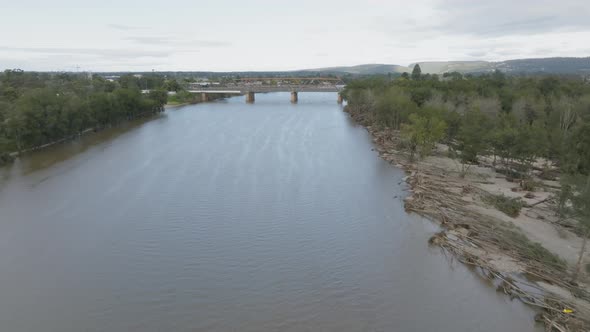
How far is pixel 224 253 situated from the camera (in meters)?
10.9

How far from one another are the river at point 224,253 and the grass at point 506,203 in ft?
7.73

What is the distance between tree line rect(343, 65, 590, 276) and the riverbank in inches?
31.9

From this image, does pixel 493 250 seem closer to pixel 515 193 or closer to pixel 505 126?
pixel 515 193

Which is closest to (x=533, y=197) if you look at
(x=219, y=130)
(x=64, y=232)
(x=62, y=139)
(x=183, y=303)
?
(x=183, y=303)

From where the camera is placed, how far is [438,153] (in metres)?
22.5

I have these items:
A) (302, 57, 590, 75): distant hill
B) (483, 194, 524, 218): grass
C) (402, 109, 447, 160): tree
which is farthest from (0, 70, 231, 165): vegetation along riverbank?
(302, 57, 590, 75): distant hill

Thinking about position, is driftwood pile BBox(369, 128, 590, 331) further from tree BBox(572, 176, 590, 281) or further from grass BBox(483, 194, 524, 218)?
grass BBox(483, 194, 524, 218)

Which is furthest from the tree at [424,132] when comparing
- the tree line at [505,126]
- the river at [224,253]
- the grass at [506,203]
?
the grass at [506,203]

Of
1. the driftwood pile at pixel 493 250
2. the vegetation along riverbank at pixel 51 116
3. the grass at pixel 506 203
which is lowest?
the driftwood pile at pixel 493 250

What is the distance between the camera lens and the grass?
42.5 ft

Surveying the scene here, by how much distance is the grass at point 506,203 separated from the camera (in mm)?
12945

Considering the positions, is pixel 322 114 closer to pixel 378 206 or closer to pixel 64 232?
pixel 378 206

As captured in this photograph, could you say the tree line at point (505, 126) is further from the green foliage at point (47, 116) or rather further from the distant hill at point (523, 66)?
the distant hill at point (523, 66)

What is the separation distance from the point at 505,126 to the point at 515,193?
16.6 feet
